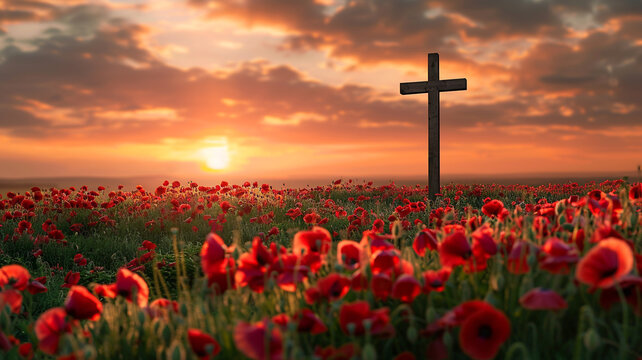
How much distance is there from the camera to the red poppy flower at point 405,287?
77.2 inches

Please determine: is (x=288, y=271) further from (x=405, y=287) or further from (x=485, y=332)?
(x=485, y=332)

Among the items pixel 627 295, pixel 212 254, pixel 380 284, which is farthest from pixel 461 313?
pixel 212 254

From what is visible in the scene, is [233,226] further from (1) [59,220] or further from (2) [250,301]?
(2) [250,301]

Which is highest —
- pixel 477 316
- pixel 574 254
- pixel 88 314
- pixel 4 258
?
pixel 574 254

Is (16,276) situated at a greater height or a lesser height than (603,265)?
lesser

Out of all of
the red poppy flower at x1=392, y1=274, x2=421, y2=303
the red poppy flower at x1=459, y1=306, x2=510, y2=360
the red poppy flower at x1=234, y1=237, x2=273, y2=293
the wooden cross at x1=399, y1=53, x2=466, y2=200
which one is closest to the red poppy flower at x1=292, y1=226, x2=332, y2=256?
the red poppy flower at x1=234, y1=237, x2=273, y2=293

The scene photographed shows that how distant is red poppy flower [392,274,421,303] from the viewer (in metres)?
1.96

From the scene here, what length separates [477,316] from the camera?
1.62m

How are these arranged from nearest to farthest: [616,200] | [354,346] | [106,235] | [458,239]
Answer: [354,346], [458,239], [616,200], [106,235]

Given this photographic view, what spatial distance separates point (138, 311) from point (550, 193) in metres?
13.6

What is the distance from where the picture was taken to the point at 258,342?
163cm

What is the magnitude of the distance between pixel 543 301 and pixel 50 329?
2.03 metres

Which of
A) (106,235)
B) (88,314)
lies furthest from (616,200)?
(106,235)

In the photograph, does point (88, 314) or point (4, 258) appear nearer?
point (88, 314)
